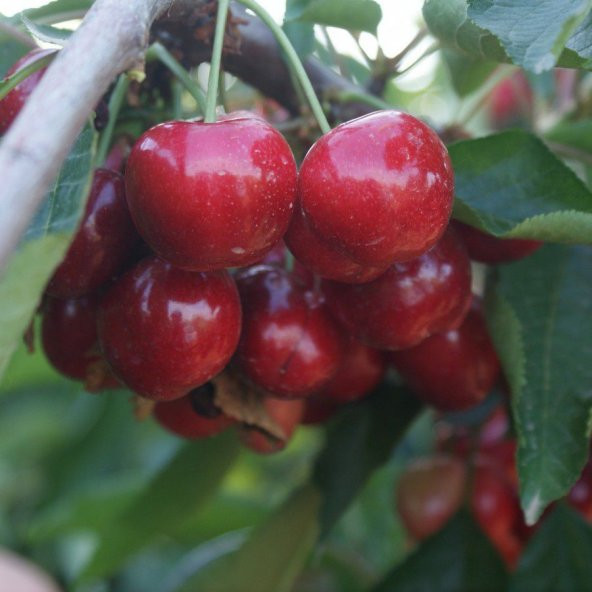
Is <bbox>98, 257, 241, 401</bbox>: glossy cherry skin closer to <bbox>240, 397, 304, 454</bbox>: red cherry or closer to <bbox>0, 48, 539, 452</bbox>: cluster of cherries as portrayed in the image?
<bbox>0, 48, 539, 452</bbox>: cluster of cherries

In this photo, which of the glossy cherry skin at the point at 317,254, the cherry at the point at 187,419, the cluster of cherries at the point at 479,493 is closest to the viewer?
the glossy cherry skin at the point at 317,254

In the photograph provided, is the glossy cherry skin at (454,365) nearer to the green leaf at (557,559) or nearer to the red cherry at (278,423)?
the red cherry at (278,423)

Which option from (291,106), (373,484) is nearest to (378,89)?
(291,106)

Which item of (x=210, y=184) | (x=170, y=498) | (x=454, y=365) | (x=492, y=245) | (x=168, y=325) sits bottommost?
(x=170, y=498)

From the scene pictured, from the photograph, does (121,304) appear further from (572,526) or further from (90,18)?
(572,526)

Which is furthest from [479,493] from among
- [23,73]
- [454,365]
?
[23,73]

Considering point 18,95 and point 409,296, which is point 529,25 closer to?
point 409,296

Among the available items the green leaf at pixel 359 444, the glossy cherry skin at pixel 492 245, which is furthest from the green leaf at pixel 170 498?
the glossy cherry skin at pixel 492 245
